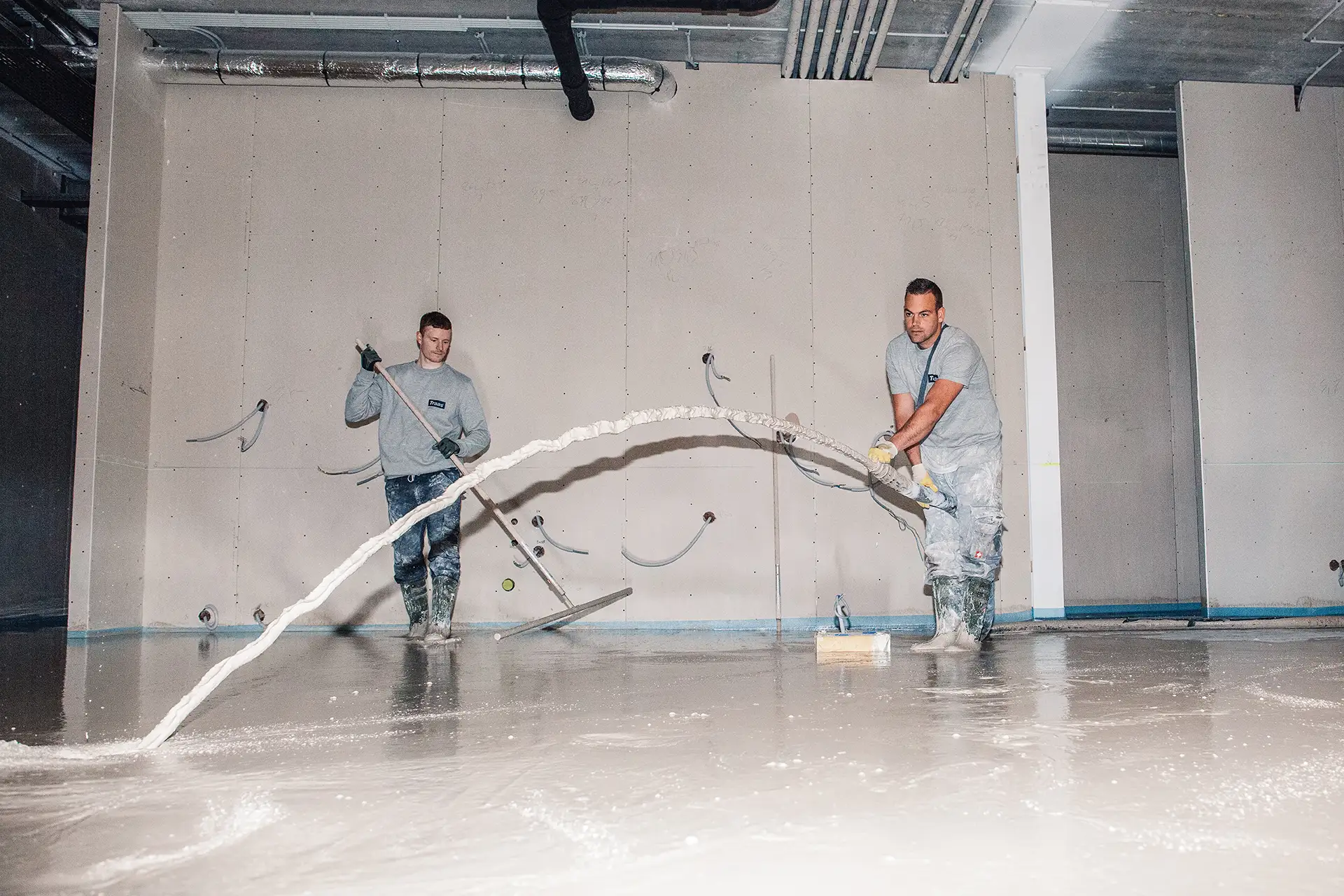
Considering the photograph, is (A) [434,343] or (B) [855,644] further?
(A) [434,343]

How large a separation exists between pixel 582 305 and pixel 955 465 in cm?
230

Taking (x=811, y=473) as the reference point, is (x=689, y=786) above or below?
below

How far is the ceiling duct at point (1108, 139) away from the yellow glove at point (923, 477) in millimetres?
4104

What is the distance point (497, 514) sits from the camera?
4.27 metres

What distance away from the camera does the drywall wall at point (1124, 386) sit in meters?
6.39

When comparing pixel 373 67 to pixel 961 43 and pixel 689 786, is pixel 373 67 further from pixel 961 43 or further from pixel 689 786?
pixel 689 786

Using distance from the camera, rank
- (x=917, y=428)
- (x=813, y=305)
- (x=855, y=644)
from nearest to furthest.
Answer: (x=855, y=644), (x=917, y=428), (x=813, y=305)

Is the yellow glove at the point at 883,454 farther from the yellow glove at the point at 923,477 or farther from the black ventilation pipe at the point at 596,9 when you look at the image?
the black ventilation pipe at the point at 596,9

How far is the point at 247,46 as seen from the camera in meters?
5.27

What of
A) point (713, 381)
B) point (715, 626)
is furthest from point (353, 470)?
point (715, 626)

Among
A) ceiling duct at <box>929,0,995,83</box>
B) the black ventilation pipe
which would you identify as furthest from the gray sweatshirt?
ceiling duct at <box>929,0,995,83</box>

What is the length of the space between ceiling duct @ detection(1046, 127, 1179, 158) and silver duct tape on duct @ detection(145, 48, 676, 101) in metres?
3.20

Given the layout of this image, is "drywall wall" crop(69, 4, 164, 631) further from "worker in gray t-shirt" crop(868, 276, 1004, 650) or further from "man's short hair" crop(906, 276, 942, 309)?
"man's short hair" crop(906, 276, 942, 309)

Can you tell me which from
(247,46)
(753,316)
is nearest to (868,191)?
(753,316)
